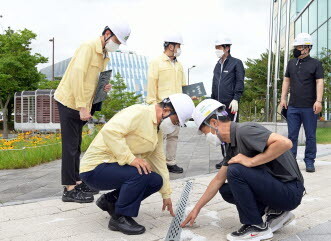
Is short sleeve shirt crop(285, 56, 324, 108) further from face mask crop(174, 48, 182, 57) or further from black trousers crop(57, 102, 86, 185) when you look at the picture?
black trousers crop(57, 102, 86, 185)

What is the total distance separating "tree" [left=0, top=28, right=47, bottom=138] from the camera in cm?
2312

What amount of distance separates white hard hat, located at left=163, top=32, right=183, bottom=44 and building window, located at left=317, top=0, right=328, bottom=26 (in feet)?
61.0

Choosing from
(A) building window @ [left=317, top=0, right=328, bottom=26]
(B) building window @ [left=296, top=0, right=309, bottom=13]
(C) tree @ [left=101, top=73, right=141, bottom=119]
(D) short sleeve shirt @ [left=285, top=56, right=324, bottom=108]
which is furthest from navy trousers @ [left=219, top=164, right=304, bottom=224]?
(B) building window @ [left=296, top=0, right=309, bottom=13]

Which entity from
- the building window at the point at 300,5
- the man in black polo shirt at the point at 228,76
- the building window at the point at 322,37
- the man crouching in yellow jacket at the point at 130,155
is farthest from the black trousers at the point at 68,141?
the building window at the point at 300,5

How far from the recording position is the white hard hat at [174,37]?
466 centimetres

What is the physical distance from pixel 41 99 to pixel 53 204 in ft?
51.9

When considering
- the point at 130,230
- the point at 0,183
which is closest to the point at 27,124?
the point at 0,183

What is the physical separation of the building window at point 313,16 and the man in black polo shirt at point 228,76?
64.8 ft

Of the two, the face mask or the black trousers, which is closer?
the black trousers

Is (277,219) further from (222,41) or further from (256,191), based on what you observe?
(222,41)

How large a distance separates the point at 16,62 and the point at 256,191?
76.2 ft

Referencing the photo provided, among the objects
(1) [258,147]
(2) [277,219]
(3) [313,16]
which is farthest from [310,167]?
(3) [313,16]

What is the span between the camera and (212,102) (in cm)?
257

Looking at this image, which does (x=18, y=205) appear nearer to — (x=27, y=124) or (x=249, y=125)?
(x=249, y=125)
